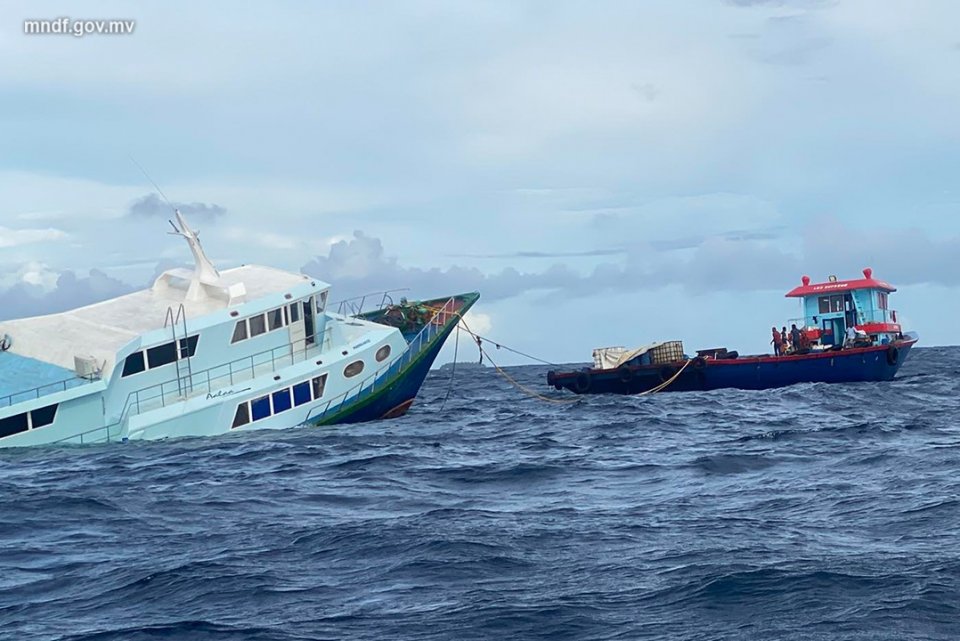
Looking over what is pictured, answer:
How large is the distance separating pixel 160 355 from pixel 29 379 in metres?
3.35

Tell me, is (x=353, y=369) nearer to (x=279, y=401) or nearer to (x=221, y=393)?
(x=279, y=401)

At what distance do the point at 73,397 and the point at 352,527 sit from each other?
15.1 meters

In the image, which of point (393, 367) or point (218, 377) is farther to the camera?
point (393, 367)

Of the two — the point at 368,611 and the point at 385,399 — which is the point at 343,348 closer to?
the point at 385,399

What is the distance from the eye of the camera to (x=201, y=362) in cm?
3256

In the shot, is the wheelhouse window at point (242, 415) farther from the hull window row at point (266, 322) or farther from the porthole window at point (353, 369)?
the porthole window at point (353, 369)

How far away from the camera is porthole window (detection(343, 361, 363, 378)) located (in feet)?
113

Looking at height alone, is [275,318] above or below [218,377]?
above

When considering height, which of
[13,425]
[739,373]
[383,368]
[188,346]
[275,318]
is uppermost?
[275,318]

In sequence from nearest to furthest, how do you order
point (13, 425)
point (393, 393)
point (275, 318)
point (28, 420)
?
1. point (13, 425)
2. point (28, 420)
3. point (275, 318)
4. point (393, 393)

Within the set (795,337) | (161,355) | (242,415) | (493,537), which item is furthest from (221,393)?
(795,337)

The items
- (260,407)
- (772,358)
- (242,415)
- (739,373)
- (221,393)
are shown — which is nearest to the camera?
(221,393)

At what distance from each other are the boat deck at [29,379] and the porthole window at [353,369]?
7357 millimetres

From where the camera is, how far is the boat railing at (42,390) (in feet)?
99.0
